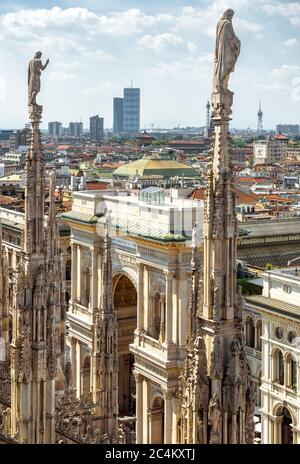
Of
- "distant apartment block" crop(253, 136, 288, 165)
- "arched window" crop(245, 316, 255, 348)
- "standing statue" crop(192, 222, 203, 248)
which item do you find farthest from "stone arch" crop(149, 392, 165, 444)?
"distant apartment block" crop(253, 136, 288, 165)

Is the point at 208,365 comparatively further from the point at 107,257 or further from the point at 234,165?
the point at 107,257

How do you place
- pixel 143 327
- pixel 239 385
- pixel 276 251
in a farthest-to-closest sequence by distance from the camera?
pixel 276 251 < pixel 143 327 < pixel 239 385

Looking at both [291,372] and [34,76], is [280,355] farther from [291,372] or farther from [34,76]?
[34,76]

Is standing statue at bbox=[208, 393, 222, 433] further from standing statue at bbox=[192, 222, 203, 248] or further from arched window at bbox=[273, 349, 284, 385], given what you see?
arched window at bbox=[273, 349, 284, 385]

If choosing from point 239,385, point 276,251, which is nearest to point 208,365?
point 239,385

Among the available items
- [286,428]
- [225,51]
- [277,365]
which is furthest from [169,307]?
[225,51]

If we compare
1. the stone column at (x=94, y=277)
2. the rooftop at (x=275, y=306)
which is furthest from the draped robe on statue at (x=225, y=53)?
the stone column at (x=94, y=277)

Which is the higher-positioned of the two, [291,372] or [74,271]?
[74,271]
